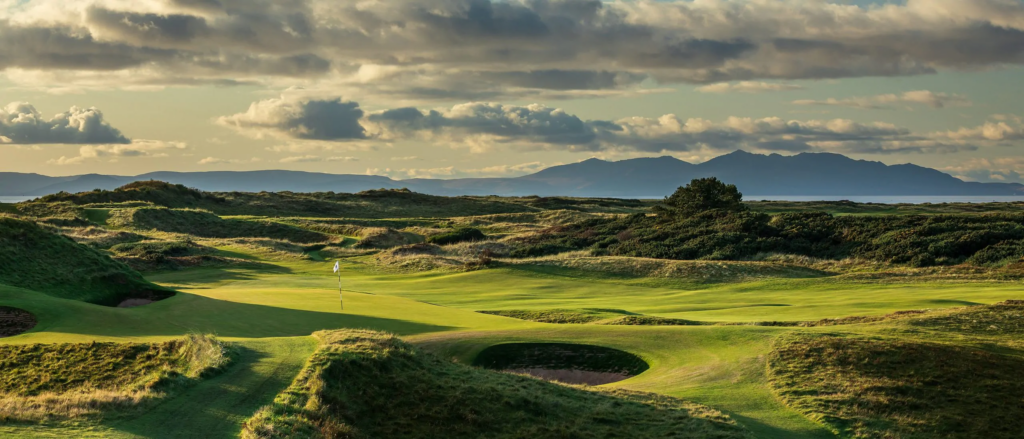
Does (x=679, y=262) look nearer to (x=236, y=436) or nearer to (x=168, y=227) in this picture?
(x=236, y=436)

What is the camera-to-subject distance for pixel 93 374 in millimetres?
14008

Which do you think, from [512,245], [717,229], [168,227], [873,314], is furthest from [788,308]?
[168,227]

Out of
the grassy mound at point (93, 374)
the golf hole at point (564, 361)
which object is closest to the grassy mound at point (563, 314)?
the golf hole at point (564, 361)

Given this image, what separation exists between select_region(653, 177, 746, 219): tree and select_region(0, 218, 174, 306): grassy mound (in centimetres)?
5296

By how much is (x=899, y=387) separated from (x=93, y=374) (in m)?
16.3

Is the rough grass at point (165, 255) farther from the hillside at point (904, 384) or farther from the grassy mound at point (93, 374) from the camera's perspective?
the hillside at point (904, 384)

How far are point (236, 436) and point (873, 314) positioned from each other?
843 inches

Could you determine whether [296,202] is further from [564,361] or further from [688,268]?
[564,361]

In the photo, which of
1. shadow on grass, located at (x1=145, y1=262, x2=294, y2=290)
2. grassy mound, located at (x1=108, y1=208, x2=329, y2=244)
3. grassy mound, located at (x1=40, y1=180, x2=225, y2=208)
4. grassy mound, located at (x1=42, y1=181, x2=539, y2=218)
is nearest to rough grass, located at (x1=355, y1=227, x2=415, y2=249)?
grassy mound, located at (x1=108, y1=208, x2=329, y2=244)

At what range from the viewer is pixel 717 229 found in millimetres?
58094

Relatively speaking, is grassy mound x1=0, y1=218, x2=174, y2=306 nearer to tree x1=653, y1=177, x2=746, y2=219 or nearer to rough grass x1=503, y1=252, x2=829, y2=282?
rough grass x1=503, y1=252, x2=829, y2=282

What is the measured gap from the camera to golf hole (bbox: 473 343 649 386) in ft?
62.2

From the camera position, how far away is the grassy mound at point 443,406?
41.9 feet

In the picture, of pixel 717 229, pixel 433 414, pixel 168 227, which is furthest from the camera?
pixel 168 227
